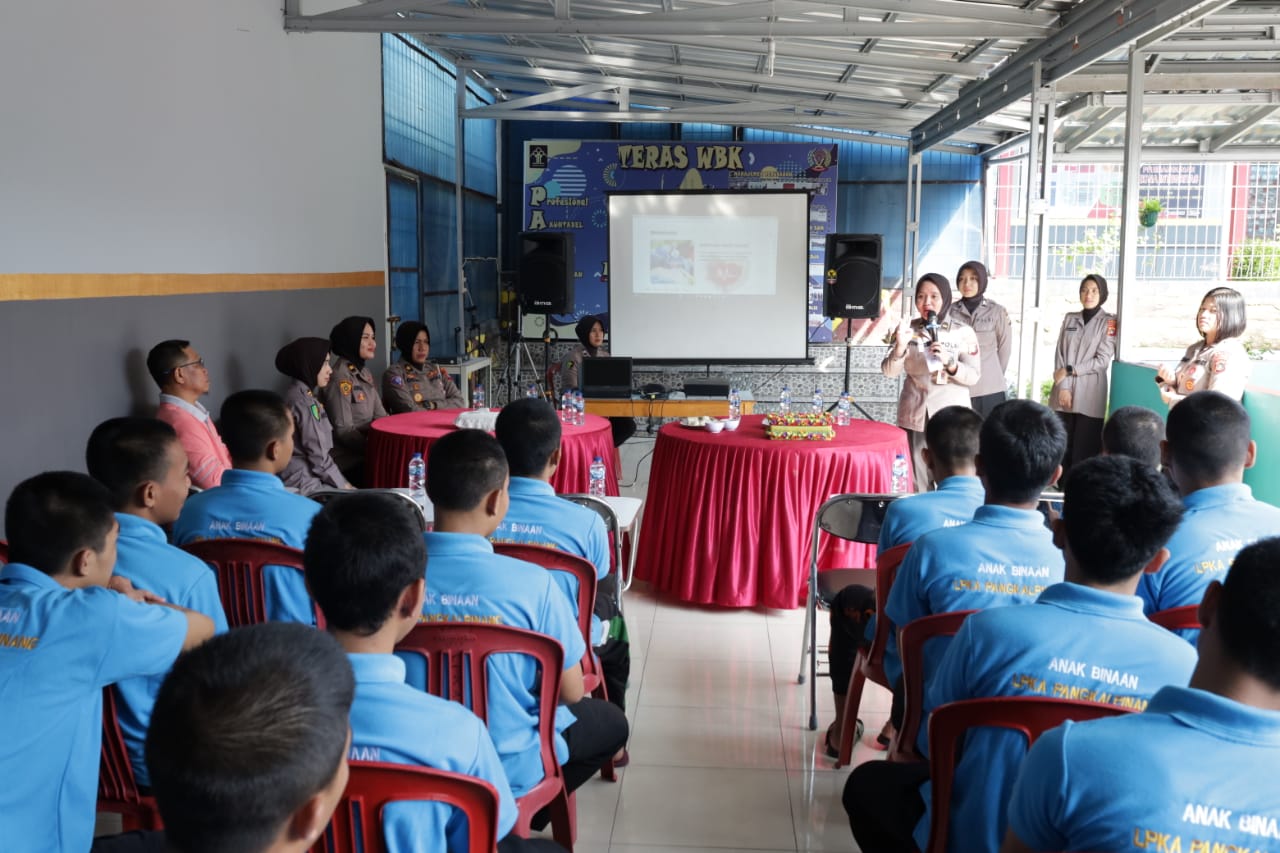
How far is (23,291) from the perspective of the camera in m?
3.52

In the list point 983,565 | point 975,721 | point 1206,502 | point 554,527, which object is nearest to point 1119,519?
point 975,721

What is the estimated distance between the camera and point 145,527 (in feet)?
7.41

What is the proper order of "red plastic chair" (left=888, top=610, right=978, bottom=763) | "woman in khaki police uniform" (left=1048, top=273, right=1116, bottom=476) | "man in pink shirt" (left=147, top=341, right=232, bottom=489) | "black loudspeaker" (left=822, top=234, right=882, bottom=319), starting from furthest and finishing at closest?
1. "black loudspeaker" (left=822, top=234, right=882, bottom=319)
2. "woman in khaki police uniform" (left=1048, top=273, right=1116, bottom=476)
3. "man in pink shirt" (left=147, top=341, right=232, bottom=489)
4. "red plastic chair" (left=888, top=610, right=978, bottom=763)

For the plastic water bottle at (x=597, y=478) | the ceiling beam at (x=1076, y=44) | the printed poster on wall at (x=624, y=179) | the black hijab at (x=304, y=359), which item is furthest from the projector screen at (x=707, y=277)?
the black hijab at (x=304, y=359)

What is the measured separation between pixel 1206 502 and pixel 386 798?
204 cm

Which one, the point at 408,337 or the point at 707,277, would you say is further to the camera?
the point at 707,277

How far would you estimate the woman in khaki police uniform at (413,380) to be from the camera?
19.9 ft

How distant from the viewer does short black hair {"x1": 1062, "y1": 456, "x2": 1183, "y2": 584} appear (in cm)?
166

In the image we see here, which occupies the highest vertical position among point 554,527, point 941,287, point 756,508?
point 941,287

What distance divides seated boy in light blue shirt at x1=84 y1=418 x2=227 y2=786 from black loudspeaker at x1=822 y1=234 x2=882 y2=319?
19.6 feet

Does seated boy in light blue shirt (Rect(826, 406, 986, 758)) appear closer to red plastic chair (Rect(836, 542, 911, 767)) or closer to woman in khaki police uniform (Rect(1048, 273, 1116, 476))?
red plastic chair (Rect(836, 542, 911, 767))

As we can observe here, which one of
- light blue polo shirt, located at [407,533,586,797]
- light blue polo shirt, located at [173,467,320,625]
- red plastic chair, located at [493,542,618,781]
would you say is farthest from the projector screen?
light blue polo shirt, located at [407,533,586,797]

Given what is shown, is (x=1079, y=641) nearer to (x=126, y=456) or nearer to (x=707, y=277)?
(x=126, y=456)

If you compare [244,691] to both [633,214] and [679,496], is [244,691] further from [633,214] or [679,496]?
[633,214]
